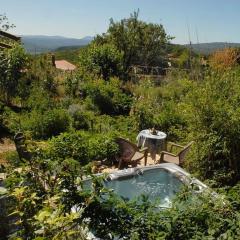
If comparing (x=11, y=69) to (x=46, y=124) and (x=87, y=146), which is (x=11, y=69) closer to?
(x=46, y=124)

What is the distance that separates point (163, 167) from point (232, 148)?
161cm

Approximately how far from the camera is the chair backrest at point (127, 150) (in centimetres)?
896

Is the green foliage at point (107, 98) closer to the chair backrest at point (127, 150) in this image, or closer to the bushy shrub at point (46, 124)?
the bushy shrub at point (46, 124)

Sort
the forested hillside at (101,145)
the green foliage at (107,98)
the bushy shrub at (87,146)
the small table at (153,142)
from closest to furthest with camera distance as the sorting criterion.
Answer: the forested hillside at (101,145), the bushy shrub at (87,146), the small table at (153,142), the green foliage at (107,98)

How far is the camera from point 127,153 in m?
9.01

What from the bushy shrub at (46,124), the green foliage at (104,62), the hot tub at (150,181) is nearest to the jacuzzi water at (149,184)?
the hot tub at (150,181)

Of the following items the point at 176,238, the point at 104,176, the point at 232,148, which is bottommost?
the point at 232,148

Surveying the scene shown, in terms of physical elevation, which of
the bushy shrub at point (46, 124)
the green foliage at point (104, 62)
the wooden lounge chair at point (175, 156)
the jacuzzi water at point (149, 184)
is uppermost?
the green foliage at point (104, 62)

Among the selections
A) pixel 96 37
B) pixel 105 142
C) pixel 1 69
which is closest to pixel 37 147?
pixel 105 142

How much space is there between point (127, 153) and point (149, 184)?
102 centimetres

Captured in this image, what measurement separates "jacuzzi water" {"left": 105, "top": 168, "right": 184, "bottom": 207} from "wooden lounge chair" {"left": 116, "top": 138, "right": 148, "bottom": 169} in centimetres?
78

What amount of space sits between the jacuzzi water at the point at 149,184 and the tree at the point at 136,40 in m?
14.1

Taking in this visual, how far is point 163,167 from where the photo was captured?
846cm

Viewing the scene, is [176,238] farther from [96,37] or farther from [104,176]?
[96,37]
